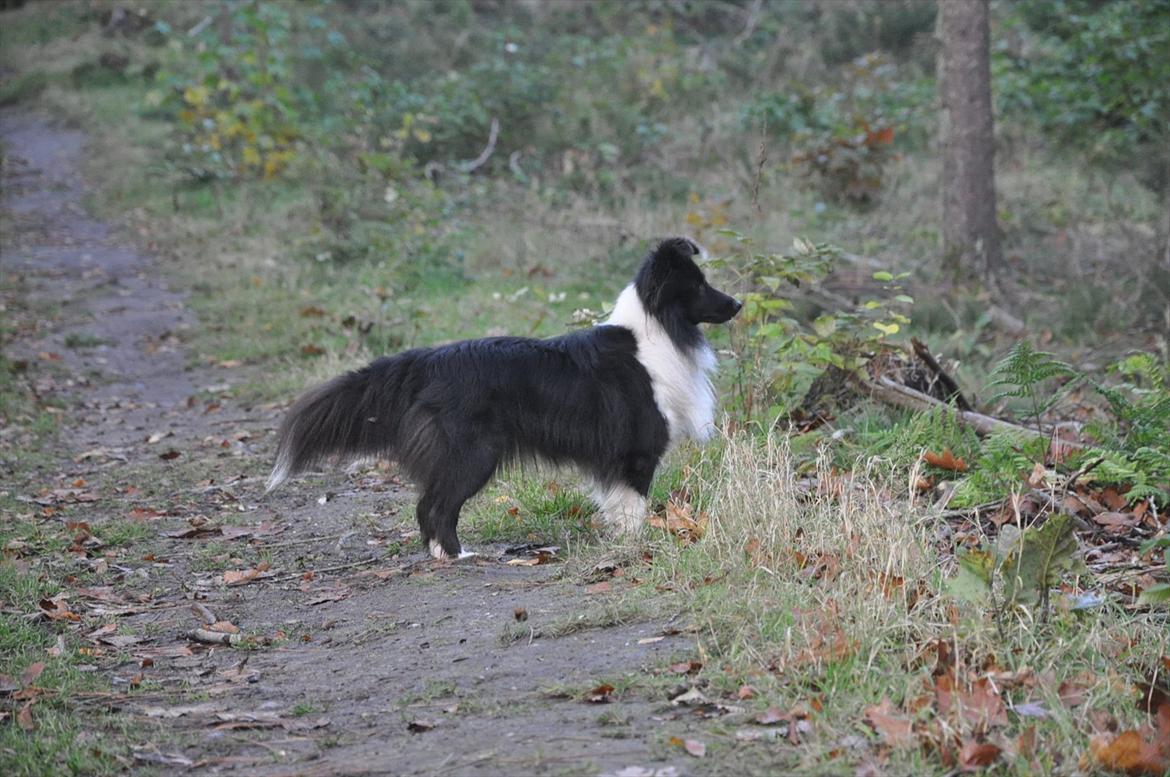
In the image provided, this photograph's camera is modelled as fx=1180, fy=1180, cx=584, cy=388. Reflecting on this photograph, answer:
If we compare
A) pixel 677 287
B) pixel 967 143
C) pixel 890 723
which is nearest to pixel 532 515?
pixel 677 287

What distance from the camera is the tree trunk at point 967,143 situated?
1161 centimetres

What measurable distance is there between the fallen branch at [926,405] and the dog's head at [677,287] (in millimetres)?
1389

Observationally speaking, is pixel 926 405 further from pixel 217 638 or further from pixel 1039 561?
pixel 217 638

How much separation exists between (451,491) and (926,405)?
292 cm

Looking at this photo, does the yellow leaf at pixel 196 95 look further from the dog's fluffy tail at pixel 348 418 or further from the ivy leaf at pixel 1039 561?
the ivy leaf at pixel 1039 561

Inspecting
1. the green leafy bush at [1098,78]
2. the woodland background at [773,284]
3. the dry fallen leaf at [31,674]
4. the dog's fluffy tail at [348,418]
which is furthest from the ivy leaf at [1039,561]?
the green leafy bush at [1098,78]

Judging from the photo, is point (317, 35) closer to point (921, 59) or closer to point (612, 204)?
point (612, 204)

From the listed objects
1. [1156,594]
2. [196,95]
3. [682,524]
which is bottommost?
[682,524]

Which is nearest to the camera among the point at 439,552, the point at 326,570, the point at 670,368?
the point at 439,552

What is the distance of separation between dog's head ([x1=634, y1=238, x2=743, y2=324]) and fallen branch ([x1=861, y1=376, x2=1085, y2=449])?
4.56 feet

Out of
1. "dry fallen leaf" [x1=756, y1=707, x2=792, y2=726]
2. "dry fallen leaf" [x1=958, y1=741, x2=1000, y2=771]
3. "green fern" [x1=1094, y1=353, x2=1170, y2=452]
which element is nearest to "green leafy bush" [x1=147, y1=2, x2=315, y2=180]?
"green fern" [x1=1094, y1=353, x2=1170, y2=452]

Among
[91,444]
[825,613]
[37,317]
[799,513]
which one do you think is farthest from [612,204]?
[825,613]

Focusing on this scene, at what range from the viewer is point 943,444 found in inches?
251

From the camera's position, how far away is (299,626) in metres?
4.95
